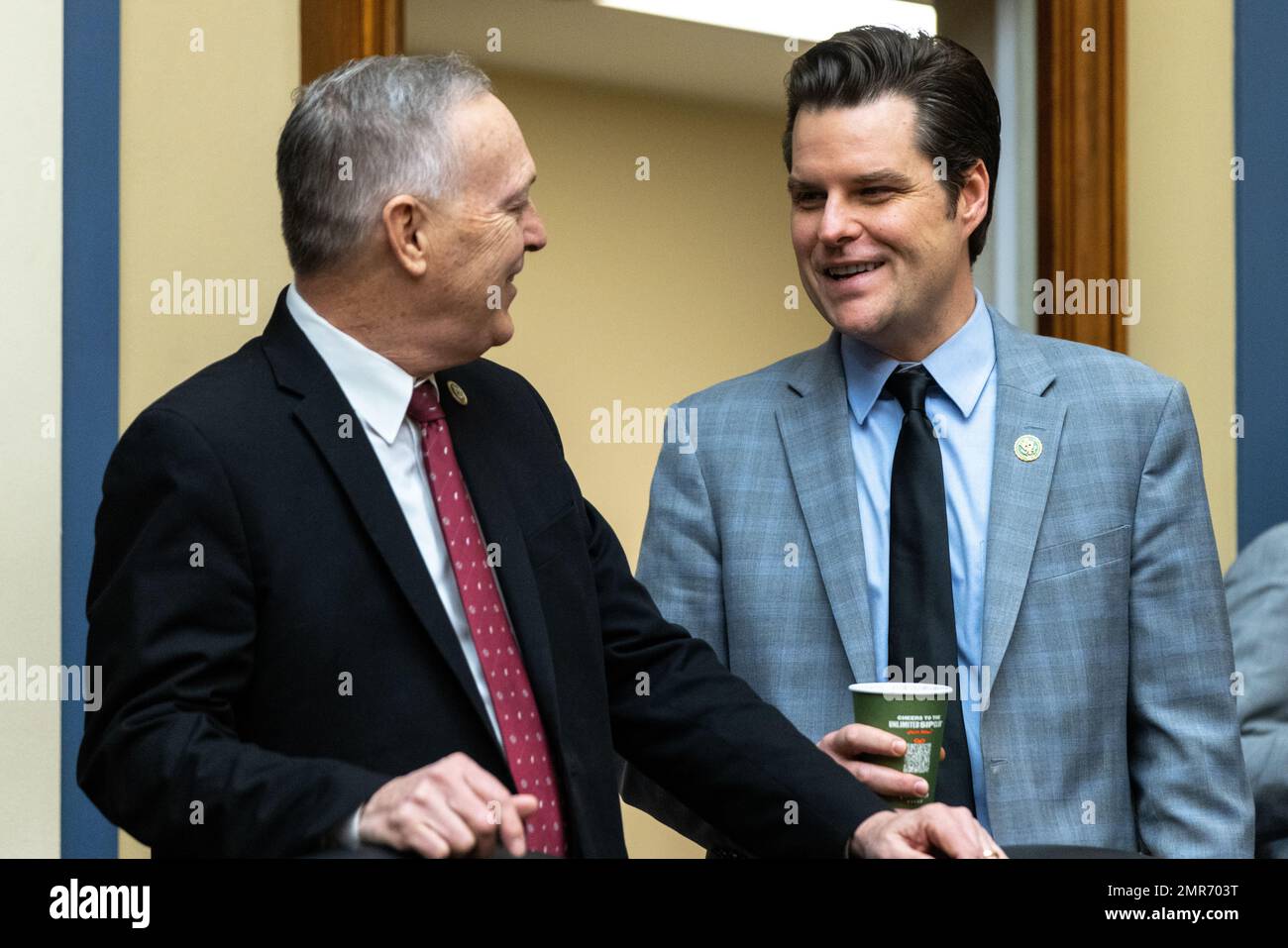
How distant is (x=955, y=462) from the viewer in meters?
2.47

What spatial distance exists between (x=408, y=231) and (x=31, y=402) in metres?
0.98

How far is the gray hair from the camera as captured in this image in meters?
1.98

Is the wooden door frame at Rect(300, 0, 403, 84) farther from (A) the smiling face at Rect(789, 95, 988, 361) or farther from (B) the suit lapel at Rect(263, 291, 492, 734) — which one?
(B) the suit lapel at Rect(263, 291, 492, 734)

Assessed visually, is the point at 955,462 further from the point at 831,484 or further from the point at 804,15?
the point at 804,15

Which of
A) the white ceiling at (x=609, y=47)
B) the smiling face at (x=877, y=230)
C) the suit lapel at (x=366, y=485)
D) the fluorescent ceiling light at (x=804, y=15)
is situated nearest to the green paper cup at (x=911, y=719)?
the suit lapel at (x=366, y=485)

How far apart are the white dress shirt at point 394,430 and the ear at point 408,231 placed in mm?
114

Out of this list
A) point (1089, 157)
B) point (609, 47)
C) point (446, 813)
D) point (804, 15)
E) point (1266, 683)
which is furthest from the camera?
point (804, 15)

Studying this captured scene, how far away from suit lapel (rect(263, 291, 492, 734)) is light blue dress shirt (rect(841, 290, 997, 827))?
777 mm

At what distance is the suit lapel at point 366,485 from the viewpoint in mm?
1824

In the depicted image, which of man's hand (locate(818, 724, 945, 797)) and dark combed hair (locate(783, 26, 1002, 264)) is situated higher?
dark combed hair (locate(783, 26, 1002, 264))

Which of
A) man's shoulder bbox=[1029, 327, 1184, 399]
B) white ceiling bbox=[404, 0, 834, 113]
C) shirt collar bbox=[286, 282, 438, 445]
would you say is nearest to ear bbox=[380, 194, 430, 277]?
shirt collar bbox=[286, 282, 438, 445]

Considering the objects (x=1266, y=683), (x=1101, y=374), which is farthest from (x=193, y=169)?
(x=1266, y=683)

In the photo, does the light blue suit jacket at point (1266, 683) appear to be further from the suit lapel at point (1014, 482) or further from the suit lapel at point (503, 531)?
the suit lapel at point (503, 531)
